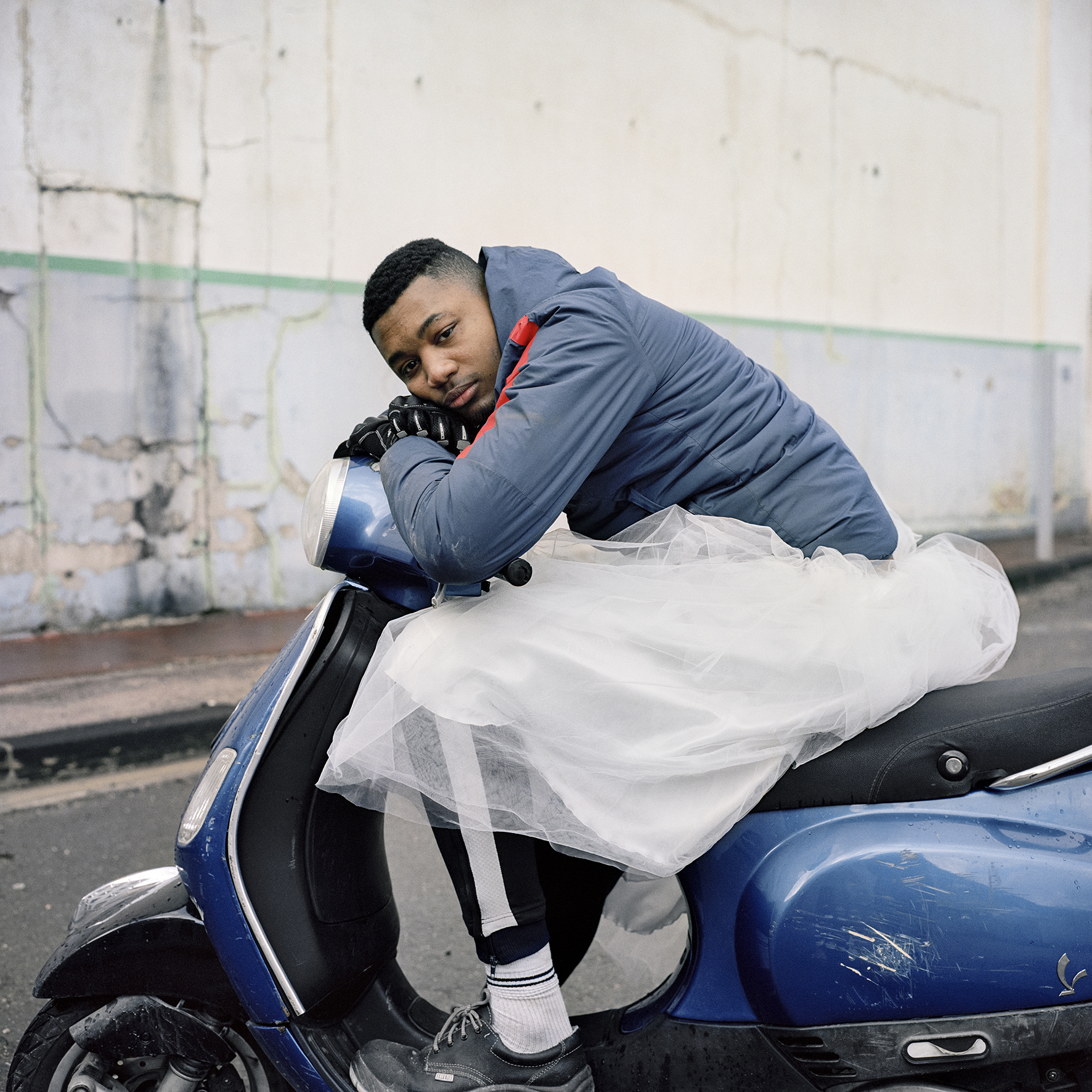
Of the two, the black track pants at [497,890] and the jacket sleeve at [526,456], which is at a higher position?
the jacket sleeve at [526,456]

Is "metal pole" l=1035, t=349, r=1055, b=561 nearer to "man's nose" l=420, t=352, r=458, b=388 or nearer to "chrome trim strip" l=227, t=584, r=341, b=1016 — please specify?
"man's nose" l=420, t=352, r=458, b=388

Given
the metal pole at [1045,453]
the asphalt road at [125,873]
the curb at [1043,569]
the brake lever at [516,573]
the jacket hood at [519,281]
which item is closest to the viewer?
the brake lever at [516,573]

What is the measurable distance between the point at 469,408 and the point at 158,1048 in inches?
41.6

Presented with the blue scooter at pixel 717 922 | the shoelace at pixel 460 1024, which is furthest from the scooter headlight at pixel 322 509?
the shoelace at pixel 460 1024

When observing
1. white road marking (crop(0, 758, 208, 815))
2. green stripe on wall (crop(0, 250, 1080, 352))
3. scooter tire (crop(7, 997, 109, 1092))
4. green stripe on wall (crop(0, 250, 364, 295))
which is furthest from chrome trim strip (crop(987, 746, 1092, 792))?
green stripe on wall (crop(0, 250, 364, 295))

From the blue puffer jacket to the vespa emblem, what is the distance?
624mm

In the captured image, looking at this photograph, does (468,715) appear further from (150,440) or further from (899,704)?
(150,440)

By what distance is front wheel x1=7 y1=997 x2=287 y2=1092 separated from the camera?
150 cm

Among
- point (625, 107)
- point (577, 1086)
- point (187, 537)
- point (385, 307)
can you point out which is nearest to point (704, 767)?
point (577, 1086)

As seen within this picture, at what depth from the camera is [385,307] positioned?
5.34 feet

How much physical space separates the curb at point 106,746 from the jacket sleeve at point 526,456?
112 inches

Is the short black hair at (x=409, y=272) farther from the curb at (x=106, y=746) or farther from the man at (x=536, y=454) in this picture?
the curb at (x=106, y=746)

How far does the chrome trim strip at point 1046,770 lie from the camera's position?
134cm

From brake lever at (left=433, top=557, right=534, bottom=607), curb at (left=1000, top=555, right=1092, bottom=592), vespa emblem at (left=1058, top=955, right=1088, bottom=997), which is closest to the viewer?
vespa emblem at (left=1058, top=955, right=1088, bottom=997)
